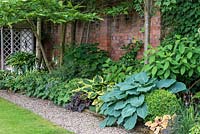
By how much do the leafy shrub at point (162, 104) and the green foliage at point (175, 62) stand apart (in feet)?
1.60

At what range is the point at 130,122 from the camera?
208 inches

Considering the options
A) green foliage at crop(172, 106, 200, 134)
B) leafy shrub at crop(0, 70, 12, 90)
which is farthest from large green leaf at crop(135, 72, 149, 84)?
leafy shrub at crop(0, 70, 12, 90)

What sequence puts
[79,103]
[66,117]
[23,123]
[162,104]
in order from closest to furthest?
[162,104] → [23,123] → [66,117] → [79,103]

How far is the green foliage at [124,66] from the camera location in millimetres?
7031

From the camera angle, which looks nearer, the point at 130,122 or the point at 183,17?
the point at 130,122

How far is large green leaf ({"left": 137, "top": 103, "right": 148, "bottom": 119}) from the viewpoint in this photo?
5.22 metres

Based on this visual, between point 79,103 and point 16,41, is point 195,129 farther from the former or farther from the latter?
point 16,41

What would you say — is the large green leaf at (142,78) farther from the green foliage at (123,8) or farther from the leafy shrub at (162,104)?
the green foliage at (123,8)

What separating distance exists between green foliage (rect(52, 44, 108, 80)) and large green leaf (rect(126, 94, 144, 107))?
284cm

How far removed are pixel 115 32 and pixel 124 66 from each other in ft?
8.42

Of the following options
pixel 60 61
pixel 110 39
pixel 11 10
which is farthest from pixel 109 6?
pixel 11 10

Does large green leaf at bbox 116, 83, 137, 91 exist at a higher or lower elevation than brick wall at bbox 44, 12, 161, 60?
lower

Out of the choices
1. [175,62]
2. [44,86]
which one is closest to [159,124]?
[175,62]

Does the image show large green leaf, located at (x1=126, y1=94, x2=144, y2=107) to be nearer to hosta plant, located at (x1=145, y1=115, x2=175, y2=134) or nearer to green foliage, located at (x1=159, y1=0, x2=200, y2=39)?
hosta plant, located at (x1=145, y1=115, x2=175, y2=134)
